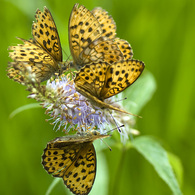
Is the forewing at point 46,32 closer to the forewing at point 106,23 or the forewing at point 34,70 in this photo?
the forewing at point 34,70

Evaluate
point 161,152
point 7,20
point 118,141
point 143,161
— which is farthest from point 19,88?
point 161,152

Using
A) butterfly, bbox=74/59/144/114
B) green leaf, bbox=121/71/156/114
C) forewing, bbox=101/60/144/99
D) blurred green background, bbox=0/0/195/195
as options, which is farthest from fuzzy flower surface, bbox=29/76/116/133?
blurred green background, bbox=0/0/195/195

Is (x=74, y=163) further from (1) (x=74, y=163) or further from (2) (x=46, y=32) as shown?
(2) (x=46, y=32)

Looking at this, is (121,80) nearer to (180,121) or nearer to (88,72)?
(88,72)

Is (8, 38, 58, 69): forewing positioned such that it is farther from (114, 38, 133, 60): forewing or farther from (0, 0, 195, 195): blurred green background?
(0, 0, 195, 195): blurred green background

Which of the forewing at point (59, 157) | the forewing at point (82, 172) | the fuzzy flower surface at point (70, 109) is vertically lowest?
the forewing at point (82, 172)

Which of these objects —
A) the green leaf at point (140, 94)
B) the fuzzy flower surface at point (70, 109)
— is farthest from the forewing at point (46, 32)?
the green leaf at point (140, 94)
